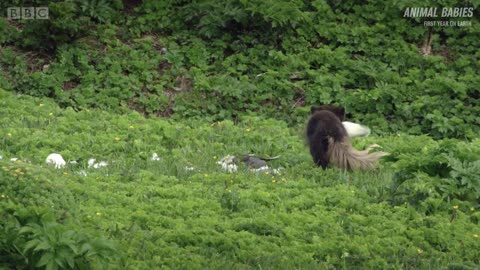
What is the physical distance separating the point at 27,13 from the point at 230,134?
595 centimetres

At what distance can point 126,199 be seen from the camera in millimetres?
9750

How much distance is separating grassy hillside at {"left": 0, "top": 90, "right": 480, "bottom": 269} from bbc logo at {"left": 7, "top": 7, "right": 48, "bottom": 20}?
4197 mm

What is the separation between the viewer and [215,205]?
9766 millimetres

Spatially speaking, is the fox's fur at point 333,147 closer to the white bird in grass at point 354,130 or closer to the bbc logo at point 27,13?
the white bird in grass at point 354,130

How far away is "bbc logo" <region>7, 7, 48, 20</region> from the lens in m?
17.3

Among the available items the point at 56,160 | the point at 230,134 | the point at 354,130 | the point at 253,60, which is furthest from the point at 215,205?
Result: the point at 253,60

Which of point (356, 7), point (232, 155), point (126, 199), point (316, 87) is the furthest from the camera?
point (356, 7)

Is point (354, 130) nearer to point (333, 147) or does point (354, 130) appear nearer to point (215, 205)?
point (333, 147)

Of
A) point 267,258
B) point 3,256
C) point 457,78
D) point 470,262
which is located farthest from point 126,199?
point 457,78

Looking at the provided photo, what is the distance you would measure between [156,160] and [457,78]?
7378 mm

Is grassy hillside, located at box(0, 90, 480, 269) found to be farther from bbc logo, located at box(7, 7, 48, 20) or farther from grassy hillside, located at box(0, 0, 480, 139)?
bbc logo, located at box(7, 7, 48, 20)

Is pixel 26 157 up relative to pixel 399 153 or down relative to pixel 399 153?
down

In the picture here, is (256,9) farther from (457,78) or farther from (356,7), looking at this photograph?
(457,78)

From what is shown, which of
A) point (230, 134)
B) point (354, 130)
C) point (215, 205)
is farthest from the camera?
point (230, 134)
